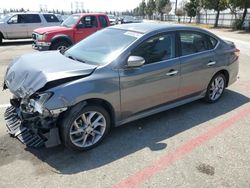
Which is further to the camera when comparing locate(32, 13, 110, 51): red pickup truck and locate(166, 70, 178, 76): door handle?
locate(32, 13, 110, 51): red pickup truck

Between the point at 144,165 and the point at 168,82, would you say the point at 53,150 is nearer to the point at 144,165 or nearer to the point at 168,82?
the point at 144,165

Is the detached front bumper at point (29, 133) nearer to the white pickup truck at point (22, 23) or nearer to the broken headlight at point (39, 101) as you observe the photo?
the broken headlight at point (39, 101)

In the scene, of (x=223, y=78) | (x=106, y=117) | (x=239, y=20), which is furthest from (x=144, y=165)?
(x=239, y=20)

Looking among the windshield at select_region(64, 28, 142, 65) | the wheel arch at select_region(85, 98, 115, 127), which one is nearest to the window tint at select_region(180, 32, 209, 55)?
the windshield at select_region(64, 28, 142, 65)

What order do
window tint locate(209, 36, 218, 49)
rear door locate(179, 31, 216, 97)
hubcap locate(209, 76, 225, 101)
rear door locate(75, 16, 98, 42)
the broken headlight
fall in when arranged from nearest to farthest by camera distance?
the broken headlight, rear door locate(179, 31, 216, 97), window tint locate(209, 36, 218, 49), hubcap locate(209, 76, 225, 101), rear door locate(75, 16, 98, 42)

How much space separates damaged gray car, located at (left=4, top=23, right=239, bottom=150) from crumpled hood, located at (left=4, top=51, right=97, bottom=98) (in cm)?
1

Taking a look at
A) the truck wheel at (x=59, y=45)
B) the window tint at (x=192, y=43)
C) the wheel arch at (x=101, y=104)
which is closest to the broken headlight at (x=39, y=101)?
the wheel arch at (x=101, y=104)

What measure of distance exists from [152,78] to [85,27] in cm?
827

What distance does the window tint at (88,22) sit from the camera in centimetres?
1170

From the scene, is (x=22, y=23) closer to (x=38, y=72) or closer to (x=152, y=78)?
(x=38, y=72)

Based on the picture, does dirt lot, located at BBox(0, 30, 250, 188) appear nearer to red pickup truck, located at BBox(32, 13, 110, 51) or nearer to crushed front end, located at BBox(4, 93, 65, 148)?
crushed front end, located at BBox(4, 93, 65, 148)

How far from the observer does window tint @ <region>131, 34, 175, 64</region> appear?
419 centimetres

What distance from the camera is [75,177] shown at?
321 cm

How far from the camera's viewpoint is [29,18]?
16219 mm
